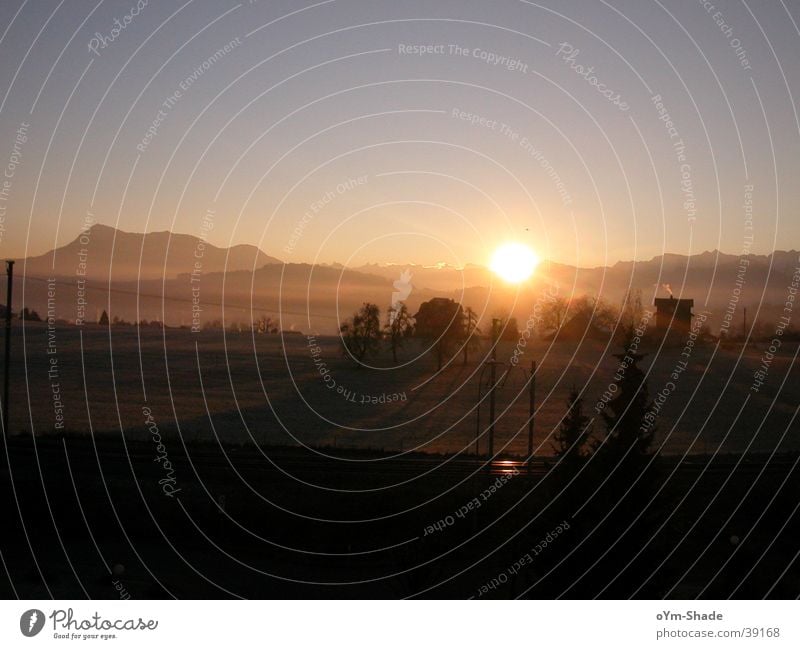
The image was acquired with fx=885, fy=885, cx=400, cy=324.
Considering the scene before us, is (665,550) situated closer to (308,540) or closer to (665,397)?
(308,540)

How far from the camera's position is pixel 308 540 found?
42.8 ft

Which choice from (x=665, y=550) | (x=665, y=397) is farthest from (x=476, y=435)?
(x=665, y=550)

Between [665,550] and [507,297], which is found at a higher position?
[507,297]

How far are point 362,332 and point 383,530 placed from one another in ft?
53.4

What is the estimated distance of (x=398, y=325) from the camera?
28.2 meters

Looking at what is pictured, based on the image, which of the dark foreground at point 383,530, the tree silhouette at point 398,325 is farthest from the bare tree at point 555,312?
the dark foreground at point 383,530

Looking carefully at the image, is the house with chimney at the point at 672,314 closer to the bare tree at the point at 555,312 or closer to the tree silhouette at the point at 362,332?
the bare tree at the point at 555,312

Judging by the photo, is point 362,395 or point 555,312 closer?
point 362,395

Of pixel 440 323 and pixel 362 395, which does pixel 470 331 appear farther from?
pixel 362 395

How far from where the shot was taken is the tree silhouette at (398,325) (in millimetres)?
27656

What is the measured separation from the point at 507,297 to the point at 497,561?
13885 mm

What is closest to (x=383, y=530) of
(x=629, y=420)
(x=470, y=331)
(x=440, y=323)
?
(x=629, y=420)

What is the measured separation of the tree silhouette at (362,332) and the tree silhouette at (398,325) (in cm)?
41

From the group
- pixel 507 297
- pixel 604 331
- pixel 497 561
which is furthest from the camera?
pixel 604 331
